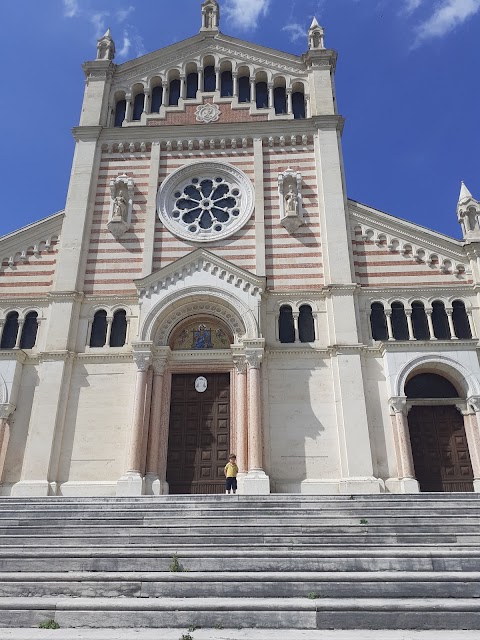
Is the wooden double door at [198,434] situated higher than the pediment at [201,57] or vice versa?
the pediment at [201,57]

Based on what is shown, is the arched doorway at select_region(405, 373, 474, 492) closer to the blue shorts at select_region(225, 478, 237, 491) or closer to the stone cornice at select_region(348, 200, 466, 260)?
the stone cornice at select_region(348, 200, 466, 260)

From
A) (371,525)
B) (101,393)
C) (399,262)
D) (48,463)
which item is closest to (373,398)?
(399,262)

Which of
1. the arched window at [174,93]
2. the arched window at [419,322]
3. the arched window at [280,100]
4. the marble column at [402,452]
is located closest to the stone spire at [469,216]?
the arched window at [419,322]

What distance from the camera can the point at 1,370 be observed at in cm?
1777

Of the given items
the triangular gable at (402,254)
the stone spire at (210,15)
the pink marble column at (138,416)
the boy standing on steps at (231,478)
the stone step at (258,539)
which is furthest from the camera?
the stone spire at (210,15)

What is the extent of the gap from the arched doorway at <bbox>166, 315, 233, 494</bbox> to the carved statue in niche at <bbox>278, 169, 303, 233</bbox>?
4.85 metres

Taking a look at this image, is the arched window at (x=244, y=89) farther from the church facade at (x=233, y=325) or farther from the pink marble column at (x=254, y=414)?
the pink marble column at (x=254, y=414)

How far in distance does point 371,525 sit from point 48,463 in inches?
→ 423

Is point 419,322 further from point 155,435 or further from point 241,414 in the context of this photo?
point 155,435

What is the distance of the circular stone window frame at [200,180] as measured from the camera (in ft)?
66.8

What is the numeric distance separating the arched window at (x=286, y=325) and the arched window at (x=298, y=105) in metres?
9.50

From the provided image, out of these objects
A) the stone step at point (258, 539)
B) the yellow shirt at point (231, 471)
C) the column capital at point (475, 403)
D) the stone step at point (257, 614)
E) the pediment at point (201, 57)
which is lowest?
the stone step at point (257, 614)

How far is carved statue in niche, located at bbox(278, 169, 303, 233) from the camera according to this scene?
65.8ft

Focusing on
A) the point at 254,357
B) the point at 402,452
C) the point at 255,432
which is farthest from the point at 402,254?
the point at 255,432
